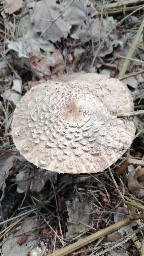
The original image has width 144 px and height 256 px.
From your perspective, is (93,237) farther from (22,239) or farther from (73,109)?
(73,109)

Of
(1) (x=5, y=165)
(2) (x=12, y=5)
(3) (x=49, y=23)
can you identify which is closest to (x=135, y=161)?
(1) (x=5, y=165)

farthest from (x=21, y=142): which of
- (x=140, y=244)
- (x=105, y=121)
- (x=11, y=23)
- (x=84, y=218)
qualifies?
(x=11, y=23)

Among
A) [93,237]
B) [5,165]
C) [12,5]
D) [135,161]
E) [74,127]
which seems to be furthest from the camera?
[12,5]

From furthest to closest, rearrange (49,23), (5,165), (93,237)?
1. (49,23)
2. (5,165)
3. (93,237)

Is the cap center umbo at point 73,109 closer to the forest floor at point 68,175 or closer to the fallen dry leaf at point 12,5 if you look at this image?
the forest floor at point 68,175

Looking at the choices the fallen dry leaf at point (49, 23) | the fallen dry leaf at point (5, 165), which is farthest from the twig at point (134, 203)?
the fallen dry leaf at point (49, 23)

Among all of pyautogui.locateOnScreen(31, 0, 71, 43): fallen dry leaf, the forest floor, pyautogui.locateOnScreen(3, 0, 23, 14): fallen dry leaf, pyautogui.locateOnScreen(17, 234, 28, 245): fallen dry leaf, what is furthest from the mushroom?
pyautogui.locateOnScreen(3, 0, 23, 14): fallen dry leaf

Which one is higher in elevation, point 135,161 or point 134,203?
point 135,161
